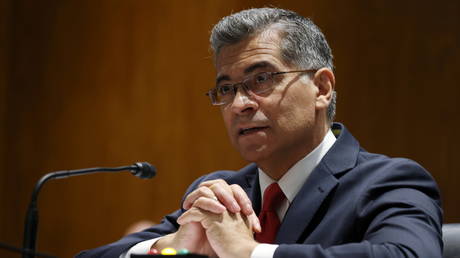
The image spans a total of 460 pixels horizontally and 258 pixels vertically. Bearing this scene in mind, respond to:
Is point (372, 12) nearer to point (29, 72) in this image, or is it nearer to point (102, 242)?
point (102, 242)

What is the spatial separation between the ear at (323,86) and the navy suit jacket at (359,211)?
0.40 ft

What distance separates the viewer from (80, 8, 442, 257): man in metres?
1.80

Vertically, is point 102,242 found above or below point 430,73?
below

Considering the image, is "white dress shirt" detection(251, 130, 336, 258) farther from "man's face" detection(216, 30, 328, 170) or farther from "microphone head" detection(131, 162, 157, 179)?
"microphone head" detection(131, 162, 157, 179)

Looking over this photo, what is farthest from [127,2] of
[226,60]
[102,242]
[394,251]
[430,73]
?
[394,251]

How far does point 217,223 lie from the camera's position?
186 centimetres

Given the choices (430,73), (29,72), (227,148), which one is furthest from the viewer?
(29,72)

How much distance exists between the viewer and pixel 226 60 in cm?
218

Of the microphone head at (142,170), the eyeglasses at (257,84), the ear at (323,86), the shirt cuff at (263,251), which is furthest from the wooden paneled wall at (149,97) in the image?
the shirt cuff at (263,251)

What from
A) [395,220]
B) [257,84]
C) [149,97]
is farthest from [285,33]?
[149,97]

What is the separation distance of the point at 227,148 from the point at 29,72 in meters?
1.89

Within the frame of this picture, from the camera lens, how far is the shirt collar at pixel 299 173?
2.10 meters

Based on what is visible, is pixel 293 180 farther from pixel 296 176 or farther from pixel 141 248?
pixel 141 248

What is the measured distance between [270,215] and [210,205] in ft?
0.81
